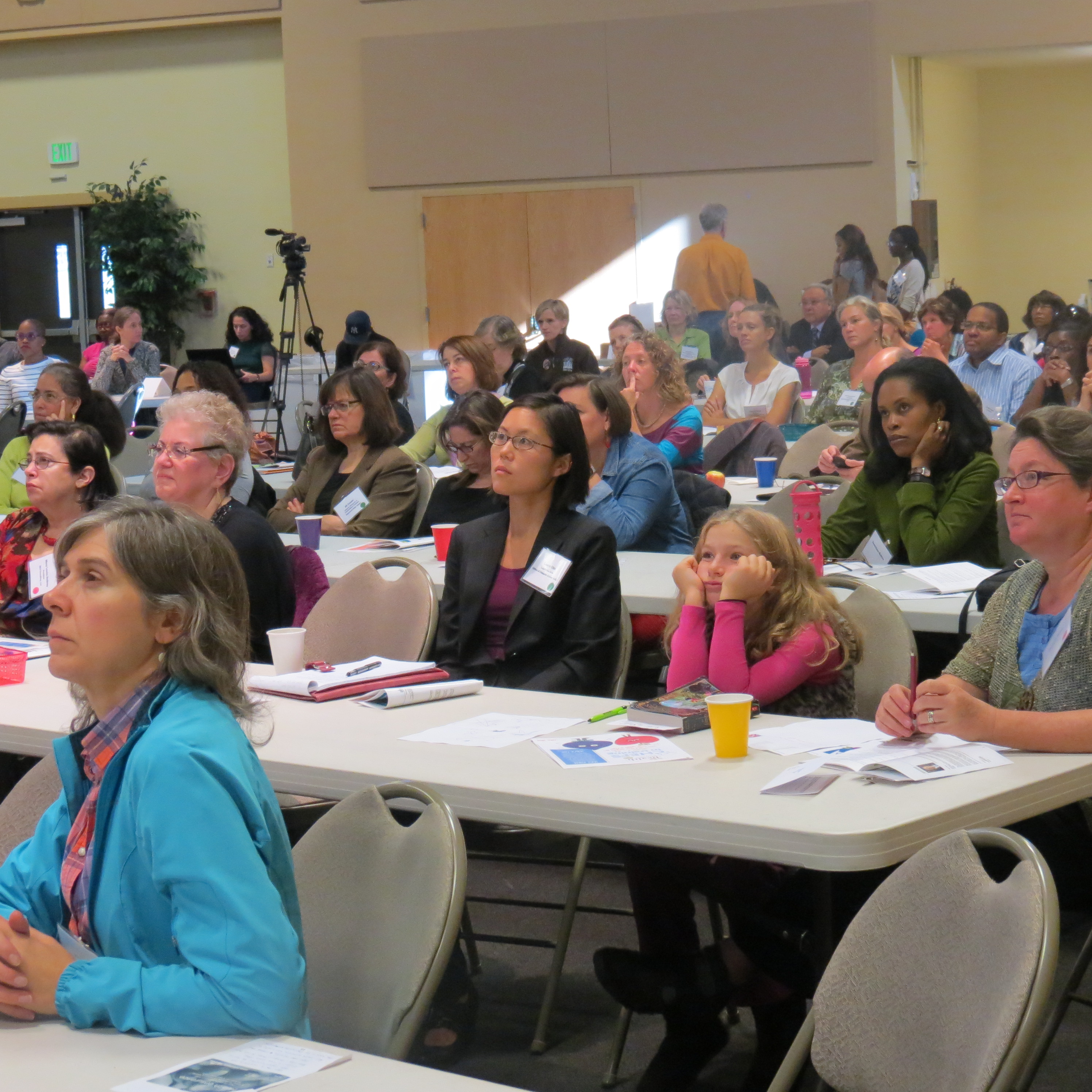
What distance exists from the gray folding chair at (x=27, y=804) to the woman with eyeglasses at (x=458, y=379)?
15.6 ft

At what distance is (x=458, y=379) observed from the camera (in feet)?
22.4

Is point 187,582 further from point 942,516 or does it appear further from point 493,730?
point 942,516

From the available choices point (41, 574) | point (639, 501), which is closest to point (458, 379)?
point (639, 501)

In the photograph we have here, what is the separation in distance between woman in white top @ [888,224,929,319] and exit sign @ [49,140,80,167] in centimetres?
810

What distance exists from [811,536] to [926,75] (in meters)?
9.52

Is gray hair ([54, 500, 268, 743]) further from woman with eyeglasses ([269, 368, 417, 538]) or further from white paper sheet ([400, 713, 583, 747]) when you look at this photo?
woman with eyeglasses ([269, 368, 417, 538])

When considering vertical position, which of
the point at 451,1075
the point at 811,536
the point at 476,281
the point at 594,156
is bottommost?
the point at 451,1075

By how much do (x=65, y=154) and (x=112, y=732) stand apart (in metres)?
13.8

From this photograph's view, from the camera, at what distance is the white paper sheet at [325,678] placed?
279 cm

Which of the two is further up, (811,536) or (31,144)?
(31,144)

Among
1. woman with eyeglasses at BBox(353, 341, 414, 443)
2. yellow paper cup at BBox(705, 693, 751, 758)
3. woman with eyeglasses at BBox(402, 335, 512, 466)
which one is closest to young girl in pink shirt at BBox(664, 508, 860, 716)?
yellow paper cup at BBox(705, 693, 751, 758)

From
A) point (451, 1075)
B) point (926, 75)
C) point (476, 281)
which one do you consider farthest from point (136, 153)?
point (451, 1075)

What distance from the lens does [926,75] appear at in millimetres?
11906

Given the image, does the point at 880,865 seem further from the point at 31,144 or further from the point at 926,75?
the point at 31,144
